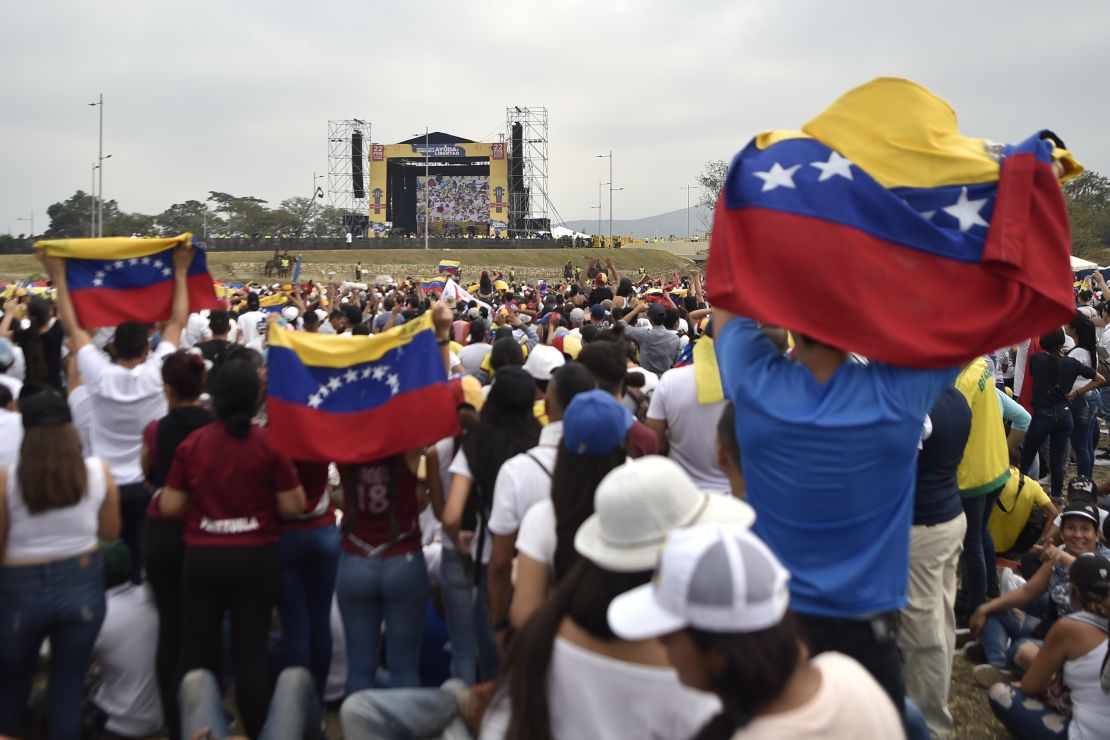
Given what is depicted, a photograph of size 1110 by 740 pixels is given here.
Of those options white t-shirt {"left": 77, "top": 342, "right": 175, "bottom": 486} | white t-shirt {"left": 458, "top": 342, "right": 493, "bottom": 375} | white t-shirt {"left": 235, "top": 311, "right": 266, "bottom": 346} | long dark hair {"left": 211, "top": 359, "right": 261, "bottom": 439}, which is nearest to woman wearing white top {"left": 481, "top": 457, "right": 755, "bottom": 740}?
long dark hair {"left": 211, "top": 359, "right": 261, "bottom": 439}

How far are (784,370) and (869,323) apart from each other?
11.4 inches

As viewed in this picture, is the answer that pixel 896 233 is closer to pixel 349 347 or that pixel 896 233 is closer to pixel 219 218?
pixel 349 347

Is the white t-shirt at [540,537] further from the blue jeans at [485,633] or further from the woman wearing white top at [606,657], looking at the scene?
the blue jeans at [485,633]

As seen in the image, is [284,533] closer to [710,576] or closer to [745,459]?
[745,459]

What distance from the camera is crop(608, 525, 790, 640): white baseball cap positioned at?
5.52 ft

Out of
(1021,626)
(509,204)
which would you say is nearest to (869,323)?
(1021,626)

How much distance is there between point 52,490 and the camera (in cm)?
367

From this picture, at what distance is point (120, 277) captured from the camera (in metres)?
5.84

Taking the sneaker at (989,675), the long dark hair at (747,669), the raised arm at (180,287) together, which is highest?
the raised arm at (180,287)

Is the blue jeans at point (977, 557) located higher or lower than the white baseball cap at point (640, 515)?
lower

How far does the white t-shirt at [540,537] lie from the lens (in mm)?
2832

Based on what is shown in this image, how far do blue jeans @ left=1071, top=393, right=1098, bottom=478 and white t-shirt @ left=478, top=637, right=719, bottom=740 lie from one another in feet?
28.2

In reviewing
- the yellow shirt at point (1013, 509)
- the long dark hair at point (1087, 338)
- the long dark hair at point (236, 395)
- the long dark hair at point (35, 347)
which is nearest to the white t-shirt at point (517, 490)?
the long dark hair at point (236, 395)

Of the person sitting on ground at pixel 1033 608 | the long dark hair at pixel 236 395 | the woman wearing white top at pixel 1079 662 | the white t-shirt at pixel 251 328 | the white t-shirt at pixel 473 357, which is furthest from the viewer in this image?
the white t-shirt at pixel 251 328
